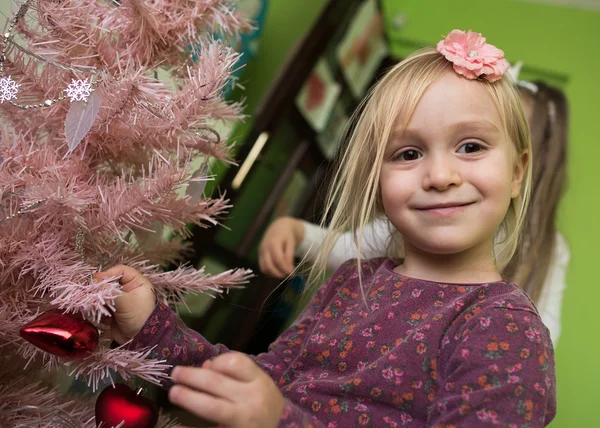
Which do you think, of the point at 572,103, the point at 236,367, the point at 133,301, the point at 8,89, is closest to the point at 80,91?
the point at 8,89

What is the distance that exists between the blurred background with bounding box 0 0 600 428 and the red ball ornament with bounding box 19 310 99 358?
0.85 m

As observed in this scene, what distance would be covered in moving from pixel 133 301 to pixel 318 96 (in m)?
1.73

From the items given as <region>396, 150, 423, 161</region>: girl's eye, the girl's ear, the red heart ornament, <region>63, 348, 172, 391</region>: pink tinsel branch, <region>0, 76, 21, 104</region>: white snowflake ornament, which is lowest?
the red heart ornament

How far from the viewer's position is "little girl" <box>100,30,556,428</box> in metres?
0.66

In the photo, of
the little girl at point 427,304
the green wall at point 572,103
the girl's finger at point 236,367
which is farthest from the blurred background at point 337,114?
the girl's finger at point 236,367

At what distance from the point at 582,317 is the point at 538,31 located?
1.43m

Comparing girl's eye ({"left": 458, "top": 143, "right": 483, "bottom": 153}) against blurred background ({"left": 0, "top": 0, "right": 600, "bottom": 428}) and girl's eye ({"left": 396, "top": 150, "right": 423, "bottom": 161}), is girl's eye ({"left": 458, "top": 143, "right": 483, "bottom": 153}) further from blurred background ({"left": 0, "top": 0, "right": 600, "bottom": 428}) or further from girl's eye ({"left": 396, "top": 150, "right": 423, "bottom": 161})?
blurred background ({"left": 0, "top": 0, "right": 600, "bottom": 428})

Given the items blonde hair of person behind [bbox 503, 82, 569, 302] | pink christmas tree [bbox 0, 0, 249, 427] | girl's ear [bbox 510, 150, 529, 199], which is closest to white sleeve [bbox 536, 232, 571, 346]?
blonde hair of person behind [bbox 503, 82, 569, 302]

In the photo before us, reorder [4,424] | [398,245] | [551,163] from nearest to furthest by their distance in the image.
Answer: [4,424], [398,245], [551,163]

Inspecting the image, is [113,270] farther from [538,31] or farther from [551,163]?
[538,31]

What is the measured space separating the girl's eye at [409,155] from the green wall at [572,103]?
5.95ft

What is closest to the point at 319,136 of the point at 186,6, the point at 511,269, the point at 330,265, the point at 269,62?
the point at 269,62

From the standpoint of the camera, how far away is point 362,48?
2.75 meters

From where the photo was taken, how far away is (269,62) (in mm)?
2535
